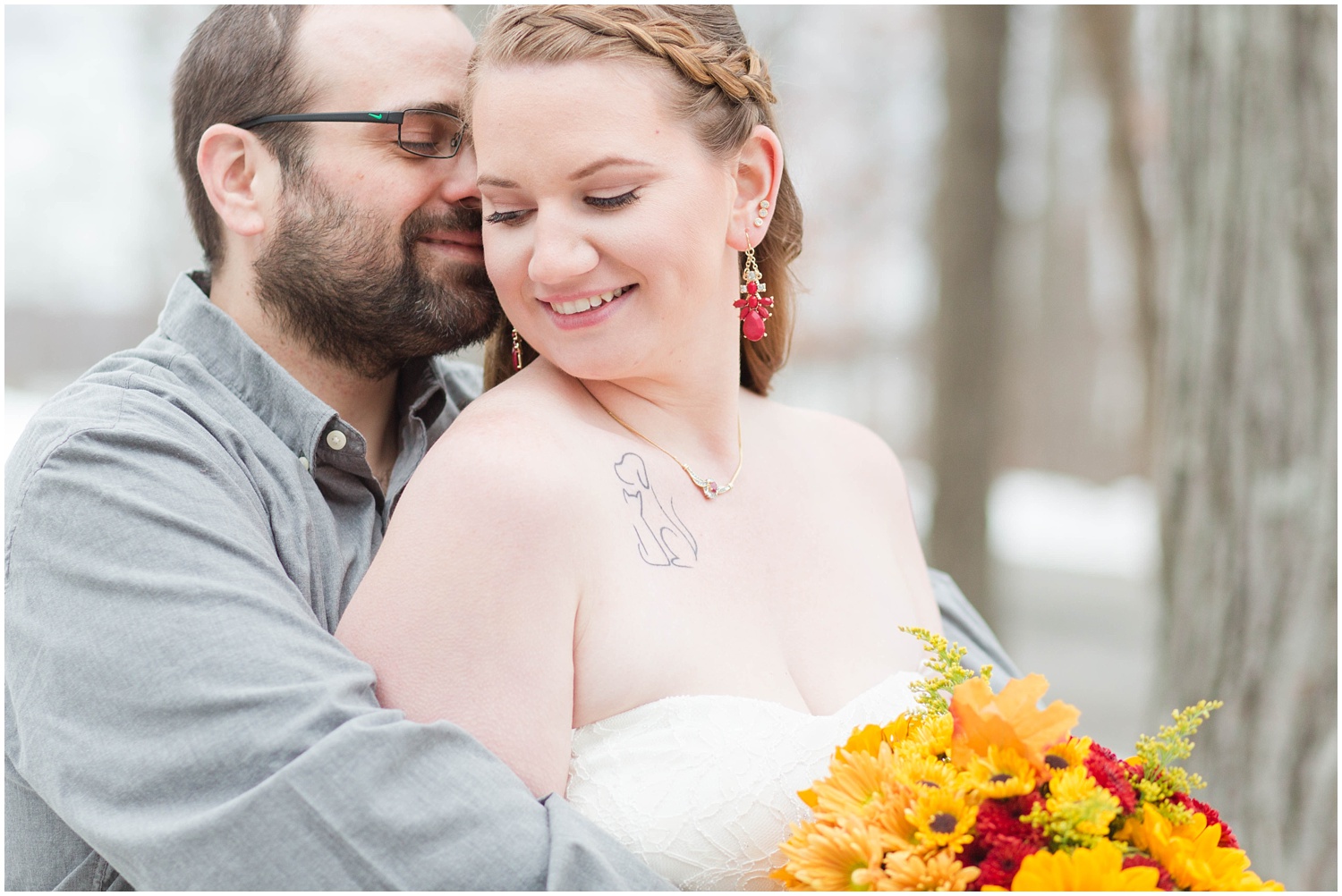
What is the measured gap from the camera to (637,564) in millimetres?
2104

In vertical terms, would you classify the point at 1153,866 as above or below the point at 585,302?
below

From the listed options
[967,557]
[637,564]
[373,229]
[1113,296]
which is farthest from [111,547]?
[1113,296]

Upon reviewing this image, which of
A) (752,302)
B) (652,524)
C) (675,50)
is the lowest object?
(652,524)

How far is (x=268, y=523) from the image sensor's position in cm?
215

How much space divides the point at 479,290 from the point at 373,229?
0.83 feet

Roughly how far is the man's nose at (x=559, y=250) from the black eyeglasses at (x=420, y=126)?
61 centimetres

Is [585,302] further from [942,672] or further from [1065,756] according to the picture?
[1065,756]

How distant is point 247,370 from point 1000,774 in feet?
5.32

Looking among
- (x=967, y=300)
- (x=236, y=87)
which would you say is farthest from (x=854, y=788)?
(x=967, y=300)

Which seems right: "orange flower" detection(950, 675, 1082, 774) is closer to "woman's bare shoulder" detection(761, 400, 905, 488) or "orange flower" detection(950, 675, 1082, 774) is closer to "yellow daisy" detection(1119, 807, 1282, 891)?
"yellow daisy" detection(1119, 807, 1282, 891)

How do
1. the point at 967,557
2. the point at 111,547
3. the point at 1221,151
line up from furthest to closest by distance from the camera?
the point at 967,557, the point at 1221,151, the point at 111,547

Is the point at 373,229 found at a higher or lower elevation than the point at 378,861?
higher

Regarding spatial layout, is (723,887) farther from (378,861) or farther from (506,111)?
(506,111)

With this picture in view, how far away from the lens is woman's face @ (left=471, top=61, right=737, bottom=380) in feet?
6.81
